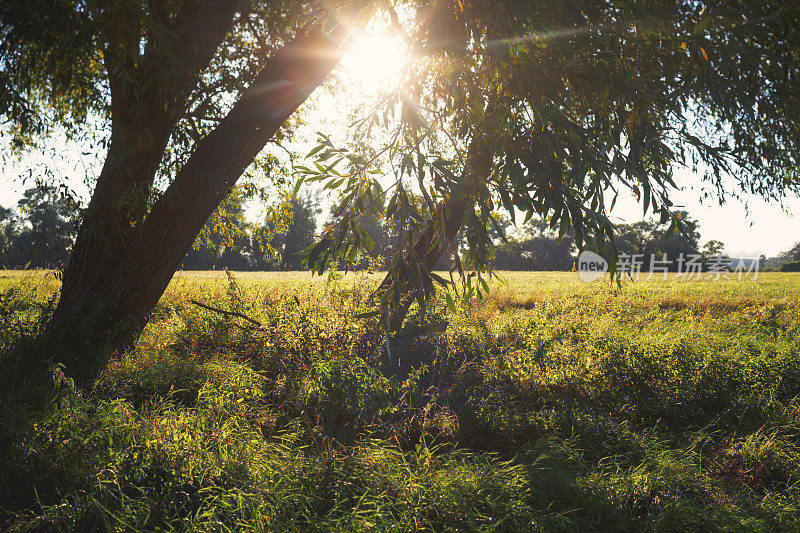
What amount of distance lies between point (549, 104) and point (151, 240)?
4.21 meters

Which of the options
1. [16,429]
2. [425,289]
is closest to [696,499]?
[425,289]

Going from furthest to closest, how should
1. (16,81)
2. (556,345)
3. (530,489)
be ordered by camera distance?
1. (556,345)
2. (16,81)
3. (530,489)

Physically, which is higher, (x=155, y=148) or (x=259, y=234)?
(x=155, y=148)

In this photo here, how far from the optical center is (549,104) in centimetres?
384

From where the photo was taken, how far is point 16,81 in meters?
3.85

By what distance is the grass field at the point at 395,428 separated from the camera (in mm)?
2955

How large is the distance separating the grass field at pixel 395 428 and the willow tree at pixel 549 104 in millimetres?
1463

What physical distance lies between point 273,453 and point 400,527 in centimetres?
141

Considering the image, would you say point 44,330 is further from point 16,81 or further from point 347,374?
point 347,374

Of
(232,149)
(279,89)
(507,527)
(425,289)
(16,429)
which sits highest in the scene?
(279,89)

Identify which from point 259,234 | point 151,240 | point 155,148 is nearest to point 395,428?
point 151,240

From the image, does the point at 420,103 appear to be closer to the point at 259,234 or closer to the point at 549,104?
the point at 549,104

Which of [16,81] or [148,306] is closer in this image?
[16,81]

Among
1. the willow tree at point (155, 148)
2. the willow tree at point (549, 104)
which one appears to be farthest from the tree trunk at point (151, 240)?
the willow tree at point (549, 104)
